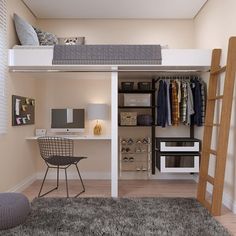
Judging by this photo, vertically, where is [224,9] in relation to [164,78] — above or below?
above

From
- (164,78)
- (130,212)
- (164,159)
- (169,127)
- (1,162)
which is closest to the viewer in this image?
(130,212)

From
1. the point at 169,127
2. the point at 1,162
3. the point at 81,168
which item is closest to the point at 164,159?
the point at 169,127

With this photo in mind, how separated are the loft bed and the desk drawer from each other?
4.67ft

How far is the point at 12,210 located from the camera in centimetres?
222

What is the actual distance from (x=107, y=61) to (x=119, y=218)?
6.60 ft

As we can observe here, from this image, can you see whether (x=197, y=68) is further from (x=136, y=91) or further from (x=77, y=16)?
(x=77, y=16)

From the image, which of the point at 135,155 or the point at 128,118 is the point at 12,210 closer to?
the point at 128,118

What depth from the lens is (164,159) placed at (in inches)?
181

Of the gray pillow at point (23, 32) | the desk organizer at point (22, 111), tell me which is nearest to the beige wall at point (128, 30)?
the gray pillow at point (23, 32)

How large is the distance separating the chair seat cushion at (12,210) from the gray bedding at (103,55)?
2062 mm

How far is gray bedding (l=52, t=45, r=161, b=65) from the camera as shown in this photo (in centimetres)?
390

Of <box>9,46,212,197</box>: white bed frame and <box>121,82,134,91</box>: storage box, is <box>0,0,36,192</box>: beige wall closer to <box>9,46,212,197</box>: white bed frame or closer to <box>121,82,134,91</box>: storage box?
<box>9,46,212,197</box>: white bed frame

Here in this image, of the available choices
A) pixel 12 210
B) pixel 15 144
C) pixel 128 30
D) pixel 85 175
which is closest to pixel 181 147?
pixel 85 175

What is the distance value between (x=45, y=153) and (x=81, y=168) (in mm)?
1252
